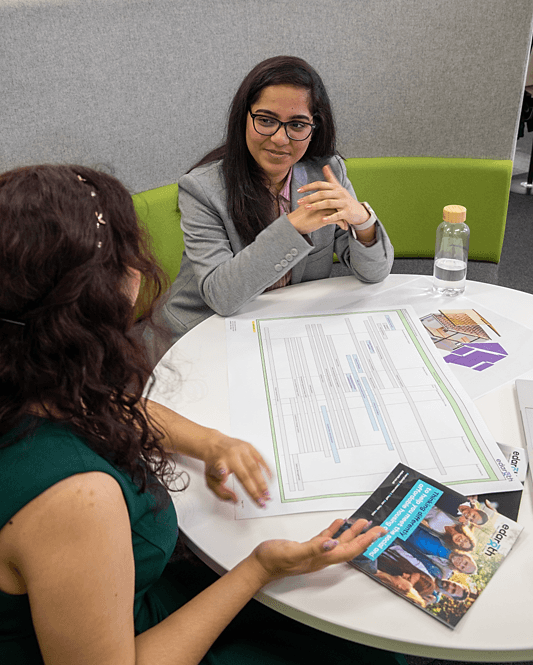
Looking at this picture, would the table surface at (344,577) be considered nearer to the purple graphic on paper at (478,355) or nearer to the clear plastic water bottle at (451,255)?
the purple graphic on paper at (478,355)

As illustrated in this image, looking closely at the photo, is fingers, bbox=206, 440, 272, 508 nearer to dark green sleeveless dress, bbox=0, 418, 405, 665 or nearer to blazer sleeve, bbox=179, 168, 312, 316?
dark green sleeveless dress, bbox=0, 418, 405, 665

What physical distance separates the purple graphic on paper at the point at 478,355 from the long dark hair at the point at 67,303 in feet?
2.46

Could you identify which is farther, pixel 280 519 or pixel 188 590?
pixel 188 590

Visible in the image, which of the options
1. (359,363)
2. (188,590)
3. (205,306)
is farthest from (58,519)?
(205,306)

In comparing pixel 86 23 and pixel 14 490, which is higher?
pixel 86 23

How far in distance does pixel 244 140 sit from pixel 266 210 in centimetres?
20

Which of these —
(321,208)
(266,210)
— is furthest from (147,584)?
(266,210)

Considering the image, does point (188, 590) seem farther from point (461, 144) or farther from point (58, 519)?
point (461, 144)

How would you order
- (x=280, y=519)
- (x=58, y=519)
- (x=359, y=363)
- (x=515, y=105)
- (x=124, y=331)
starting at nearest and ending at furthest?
(x=58, y=519)
(x=124, y=331)
(x=280, y=519)
(x=359, y=363)
(x=515, y=105)

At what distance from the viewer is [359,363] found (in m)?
1.24

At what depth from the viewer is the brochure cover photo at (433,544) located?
78 cm

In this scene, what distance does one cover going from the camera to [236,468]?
0.95 m

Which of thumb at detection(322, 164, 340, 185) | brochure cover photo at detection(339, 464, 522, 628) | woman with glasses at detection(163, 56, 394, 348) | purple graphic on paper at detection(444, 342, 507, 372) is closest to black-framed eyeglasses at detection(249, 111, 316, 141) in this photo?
woman with glasses at detection(163, 56, 394, 348)

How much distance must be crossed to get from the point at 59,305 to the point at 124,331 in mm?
116
